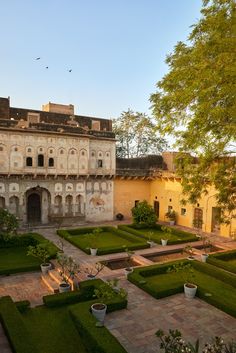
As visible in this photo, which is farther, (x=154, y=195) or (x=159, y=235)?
(x=154, y=195)

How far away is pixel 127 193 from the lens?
31.8 metres

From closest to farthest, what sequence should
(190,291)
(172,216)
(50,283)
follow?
(190,291)
(50,283)
(172,216)

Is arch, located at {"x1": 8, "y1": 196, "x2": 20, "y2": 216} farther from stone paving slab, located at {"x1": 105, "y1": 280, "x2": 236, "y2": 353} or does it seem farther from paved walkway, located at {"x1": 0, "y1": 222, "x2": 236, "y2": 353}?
stone paving slab, located at {"x1": 105, "y1": 280, "x2": 236, "y2": 353}

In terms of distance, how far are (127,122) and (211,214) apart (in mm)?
21771

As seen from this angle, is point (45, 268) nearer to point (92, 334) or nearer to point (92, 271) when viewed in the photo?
point (92, 271)

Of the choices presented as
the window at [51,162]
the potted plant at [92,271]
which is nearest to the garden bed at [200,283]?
the potted plant at [92,271]

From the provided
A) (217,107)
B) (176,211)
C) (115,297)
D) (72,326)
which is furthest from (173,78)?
(176,211)

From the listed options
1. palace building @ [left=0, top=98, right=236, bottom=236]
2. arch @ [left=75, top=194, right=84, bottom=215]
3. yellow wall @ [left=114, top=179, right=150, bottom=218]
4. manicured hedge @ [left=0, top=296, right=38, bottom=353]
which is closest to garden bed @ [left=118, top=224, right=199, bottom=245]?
palace building @ [left=0, top=98, right=236, bottom=236]

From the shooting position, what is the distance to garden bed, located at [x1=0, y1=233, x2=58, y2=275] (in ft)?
50.5

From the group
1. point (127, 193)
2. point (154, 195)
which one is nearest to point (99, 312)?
point (127, 193)

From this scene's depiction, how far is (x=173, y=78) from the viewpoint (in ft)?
37.8

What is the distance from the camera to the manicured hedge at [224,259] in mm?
15680

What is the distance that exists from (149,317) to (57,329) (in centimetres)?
330

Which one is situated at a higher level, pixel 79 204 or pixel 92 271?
pixel 79 204
